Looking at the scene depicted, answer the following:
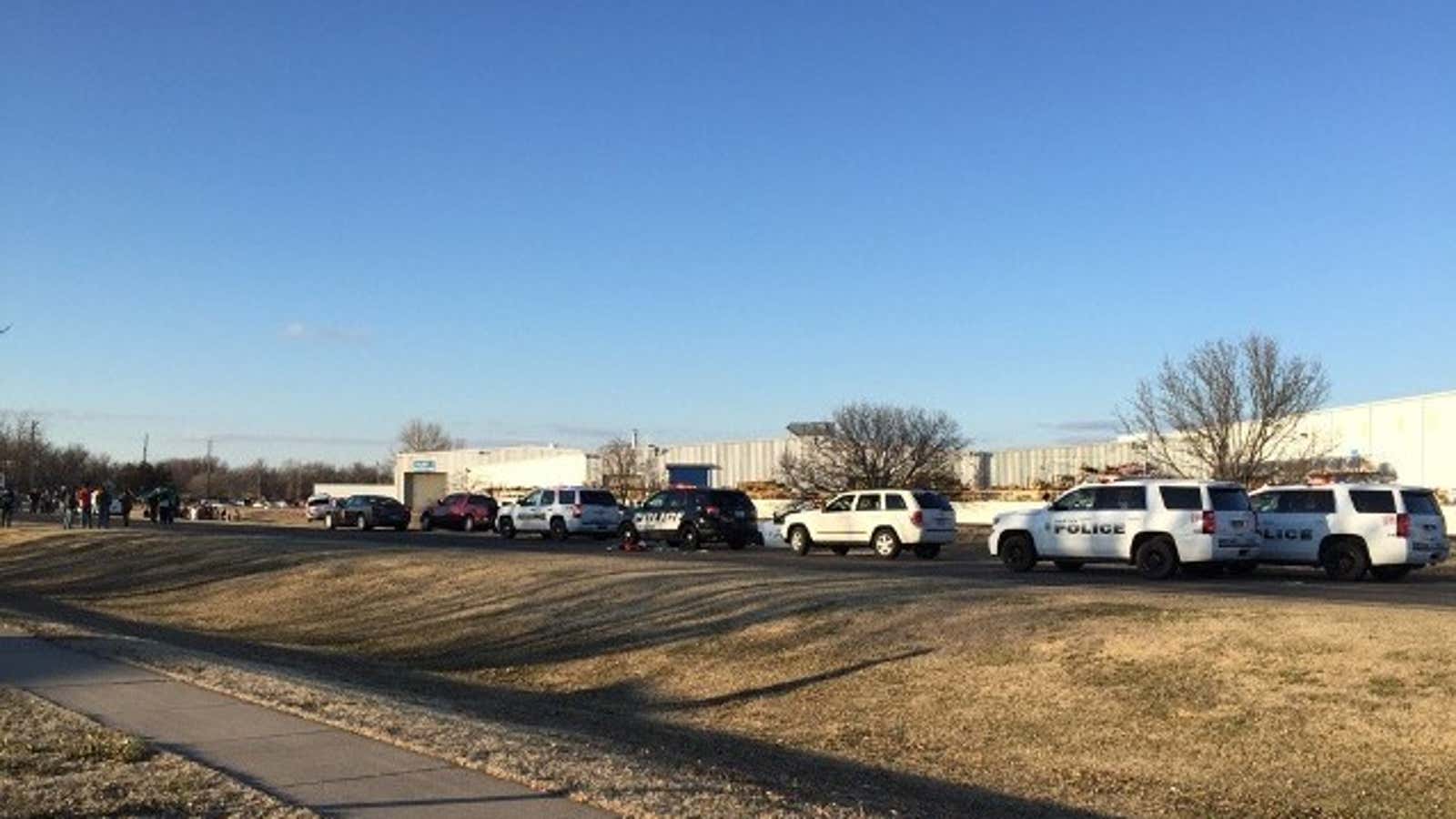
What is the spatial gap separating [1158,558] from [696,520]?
1635cm

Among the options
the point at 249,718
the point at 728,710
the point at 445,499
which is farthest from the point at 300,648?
the point at 445,499

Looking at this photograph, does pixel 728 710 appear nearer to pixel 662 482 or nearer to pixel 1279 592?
pixel 1279 592

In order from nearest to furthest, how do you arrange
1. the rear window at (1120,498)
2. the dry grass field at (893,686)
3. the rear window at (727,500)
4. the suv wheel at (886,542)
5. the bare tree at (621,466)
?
1. the dry grass field at (893,686)
2. the rear window at (1120,498)
3. the suv wheel at (886,542)
4. the rear window at (727,500)
5. the bare tree at (621,466)

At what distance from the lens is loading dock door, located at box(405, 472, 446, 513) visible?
112 metres

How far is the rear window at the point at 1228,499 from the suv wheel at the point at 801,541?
13.3 meters

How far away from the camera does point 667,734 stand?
13.7m

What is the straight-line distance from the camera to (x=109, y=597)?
3138 cm

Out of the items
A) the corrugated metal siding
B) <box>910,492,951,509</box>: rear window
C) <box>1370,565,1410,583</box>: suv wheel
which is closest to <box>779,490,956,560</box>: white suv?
<box>910,492,951,509</box>: rear window

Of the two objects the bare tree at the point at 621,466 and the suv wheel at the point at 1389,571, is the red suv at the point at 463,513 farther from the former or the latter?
the suv wheel at the point at 1389,571

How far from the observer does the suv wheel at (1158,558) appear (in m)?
25.0

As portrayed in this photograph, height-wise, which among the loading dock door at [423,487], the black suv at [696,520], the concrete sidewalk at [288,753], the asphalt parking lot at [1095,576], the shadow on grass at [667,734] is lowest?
the shadow on grass at [667,734]

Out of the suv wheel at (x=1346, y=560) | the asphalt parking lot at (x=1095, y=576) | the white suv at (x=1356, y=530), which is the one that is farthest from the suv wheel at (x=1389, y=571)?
the suv wheel at (x=1346, y=560)

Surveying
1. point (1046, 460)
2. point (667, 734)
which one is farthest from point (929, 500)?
point (1046, 460)

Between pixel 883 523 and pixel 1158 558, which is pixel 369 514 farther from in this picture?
pixel 1158 558
